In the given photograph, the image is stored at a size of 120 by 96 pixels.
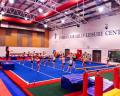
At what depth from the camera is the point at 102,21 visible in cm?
1803

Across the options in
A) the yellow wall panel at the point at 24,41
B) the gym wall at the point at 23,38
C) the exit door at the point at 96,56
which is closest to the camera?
the exit door at the point at 96,56

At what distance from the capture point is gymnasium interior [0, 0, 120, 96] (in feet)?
29.1

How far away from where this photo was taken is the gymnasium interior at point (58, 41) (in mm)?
8875

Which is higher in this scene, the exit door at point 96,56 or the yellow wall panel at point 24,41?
the yellow wall panel at point 24,41

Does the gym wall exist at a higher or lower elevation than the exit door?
higher

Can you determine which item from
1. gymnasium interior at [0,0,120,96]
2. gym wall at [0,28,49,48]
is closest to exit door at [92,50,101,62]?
gymnasium interior at [0,0,120,96]

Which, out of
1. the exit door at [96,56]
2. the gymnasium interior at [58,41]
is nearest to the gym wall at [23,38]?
the gymnasium interior at [58,41]

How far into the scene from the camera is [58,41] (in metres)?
26.1

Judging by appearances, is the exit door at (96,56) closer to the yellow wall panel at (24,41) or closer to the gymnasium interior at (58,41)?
the gymnasium interior at (58,41)

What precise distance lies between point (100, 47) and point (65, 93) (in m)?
13.5

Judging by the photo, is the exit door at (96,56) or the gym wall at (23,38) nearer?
the exit door at (96,56)

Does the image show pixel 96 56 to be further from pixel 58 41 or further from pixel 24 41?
pixel 24 41

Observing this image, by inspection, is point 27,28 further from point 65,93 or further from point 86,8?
point 65,93

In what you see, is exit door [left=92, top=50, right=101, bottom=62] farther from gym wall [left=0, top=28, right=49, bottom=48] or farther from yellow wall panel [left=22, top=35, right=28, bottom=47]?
yellow wall panel [left=22, top=35, right=28, bottom=47]
